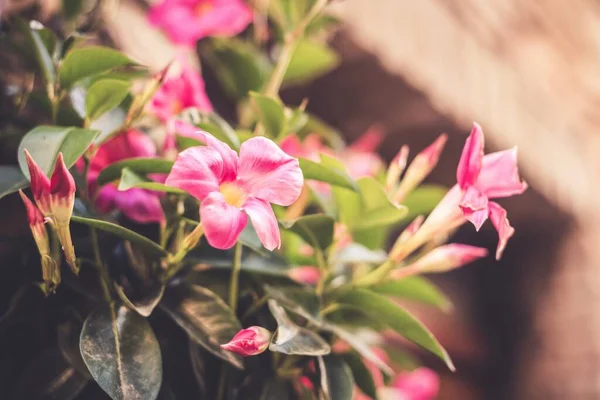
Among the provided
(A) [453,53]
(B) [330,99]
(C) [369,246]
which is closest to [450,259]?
(C) [369,246]

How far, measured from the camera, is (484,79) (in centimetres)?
155

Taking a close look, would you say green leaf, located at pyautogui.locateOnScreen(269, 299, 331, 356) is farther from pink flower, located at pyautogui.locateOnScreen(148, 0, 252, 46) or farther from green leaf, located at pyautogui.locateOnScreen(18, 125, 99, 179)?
pink flower, located at pyautogui.locateOnScreen(148, 0, 252, 46)

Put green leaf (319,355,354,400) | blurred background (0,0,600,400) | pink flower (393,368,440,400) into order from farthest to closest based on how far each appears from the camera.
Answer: blurred background (0,0,600,400) → pink flower (393,368,440,400) → green leaf (319,355,354,400)

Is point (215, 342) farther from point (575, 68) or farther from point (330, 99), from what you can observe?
A: point (575, 68)

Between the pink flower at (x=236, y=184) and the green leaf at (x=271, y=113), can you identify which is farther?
the green leaf at (x=271, y=113)

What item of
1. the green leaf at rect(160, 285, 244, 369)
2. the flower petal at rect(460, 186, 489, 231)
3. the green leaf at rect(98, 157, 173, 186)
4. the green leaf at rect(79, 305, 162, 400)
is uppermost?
the flower petal at rect(460, 186, 489, 231)

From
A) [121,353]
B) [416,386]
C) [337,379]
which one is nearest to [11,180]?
[121,353]

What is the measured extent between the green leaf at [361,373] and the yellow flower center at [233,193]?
221 mm

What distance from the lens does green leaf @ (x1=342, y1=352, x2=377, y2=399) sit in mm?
559

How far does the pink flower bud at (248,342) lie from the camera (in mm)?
422

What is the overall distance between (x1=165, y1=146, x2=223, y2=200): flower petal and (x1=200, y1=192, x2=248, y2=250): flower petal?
0.01 metres

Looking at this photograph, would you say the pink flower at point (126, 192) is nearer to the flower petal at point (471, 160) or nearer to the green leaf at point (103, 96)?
the green leaf at point (103, 96)

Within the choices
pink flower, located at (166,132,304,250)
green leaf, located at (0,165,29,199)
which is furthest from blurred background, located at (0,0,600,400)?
pink flower, located at (166,132,304,250)

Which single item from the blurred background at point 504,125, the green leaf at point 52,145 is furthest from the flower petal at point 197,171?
the blurred background at point 504,125
